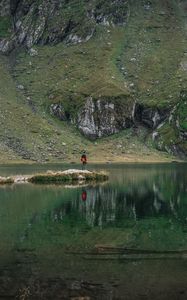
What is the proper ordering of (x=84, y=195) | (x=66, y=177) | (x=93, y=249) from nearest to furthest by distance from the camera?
(x=93, y=249) < (x=84, y=195) < (x=66, y=177)

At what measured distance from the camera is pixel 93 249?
3438 cm

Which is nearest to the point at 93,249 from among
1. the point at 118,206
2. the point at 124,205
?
the point at 118,206

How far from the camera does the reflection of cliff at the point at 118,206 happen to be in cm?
5022

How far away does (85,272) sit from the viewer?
2822cm

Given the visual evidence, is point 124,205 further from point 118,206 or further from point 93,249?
point 93,249

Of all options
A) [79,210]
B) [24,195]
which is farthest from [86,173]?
[79,210]

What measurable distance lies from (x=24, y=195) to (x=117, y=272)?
144 feet

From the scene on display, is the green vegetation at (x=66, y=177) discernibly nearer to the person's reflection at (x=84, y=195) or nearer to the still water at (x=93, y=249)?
the person's reflection at (x=84, y=195)

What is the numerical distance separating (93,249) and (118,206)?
23986 millimetres

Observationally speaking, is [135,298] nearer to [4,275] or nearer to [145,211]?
[4,275]

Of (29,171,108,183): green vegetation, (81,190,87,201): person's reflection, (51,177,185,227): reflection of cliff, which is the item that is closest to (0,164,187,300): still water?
(51,177,185,227): reflection of cliff

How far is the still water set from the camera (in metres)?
25.3

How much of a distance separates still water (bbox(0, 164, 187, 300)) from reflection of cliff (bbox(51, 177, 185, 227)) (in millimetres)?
93

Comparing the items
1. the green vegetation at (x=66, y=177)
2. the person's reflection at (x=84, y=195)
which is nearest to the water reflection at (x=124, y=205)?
the person's reflection at (x=84, y=195)
